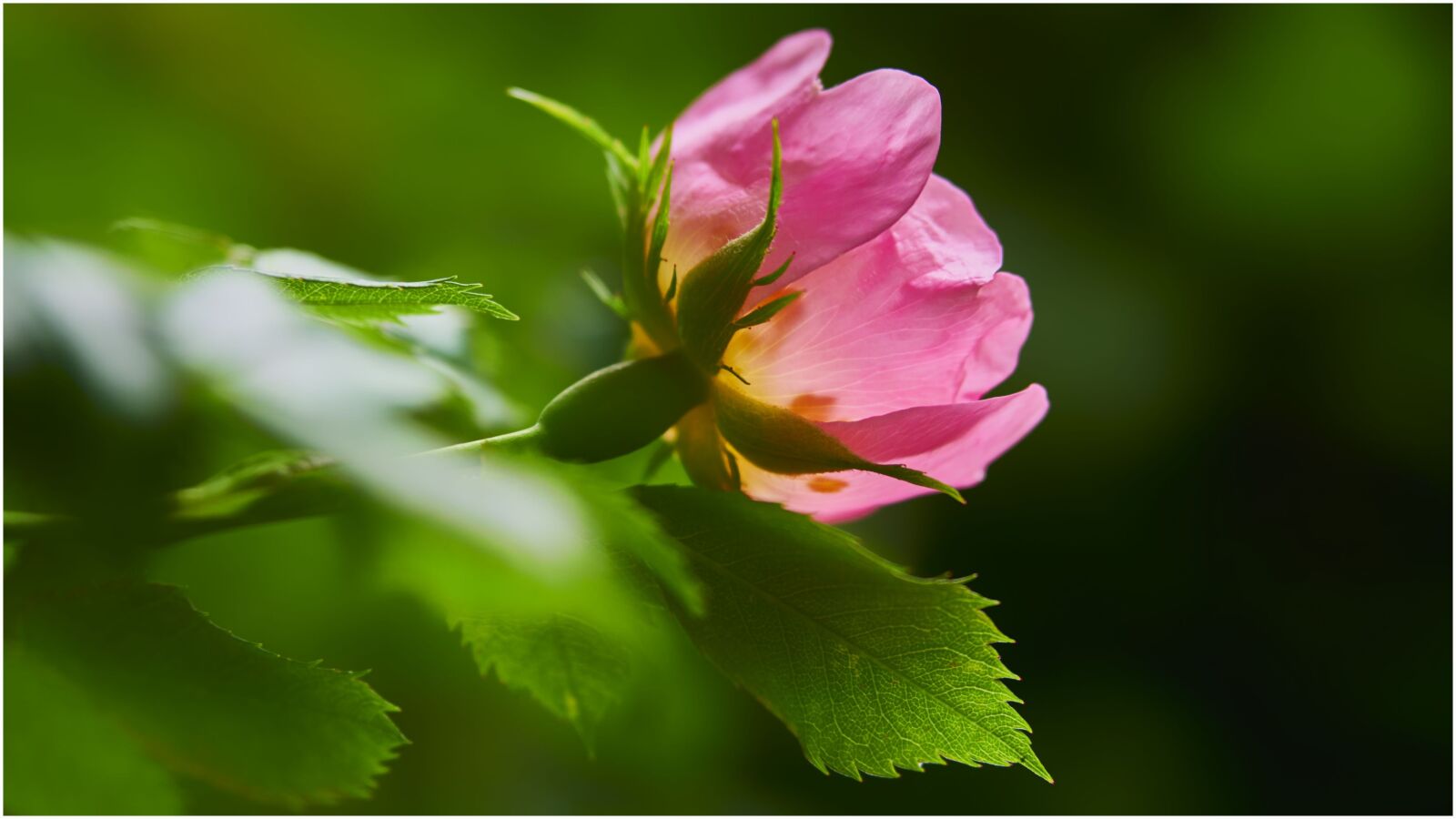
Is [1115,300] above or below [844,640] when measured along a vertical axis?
below

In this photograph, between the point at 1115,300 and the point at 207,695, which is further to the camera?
the point at 1115,300

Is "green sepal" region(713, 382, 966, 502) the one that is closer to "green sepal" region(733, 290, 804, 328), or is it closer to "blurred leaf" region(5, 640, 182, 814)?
"green sepal" region(733, 290, 804, 328)

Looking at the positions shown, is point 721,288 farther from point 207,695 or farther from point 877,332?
point 207,695

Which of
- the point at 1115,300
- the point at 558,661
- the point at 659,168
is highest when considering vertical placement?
the point at 659,168

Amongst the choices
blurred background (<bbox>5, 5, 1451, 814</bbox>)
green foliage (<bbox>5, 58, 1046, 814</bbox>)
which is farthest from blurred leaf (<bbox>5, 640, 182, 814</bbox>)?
blurred background (<bbox>5, 5, 1451, 814</bbox>)

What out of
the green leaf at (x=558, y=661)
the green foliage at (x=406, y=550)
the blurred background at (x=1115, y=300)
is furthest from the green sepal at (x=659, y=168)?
the blurred background at (x=1115, y=300)

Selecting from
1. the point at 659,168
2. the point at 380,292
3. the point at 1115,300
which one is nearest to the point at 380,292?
the point at 380,292

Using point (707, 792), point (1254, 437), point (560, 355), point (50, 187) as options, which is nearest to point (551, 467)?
point (560, 355)
